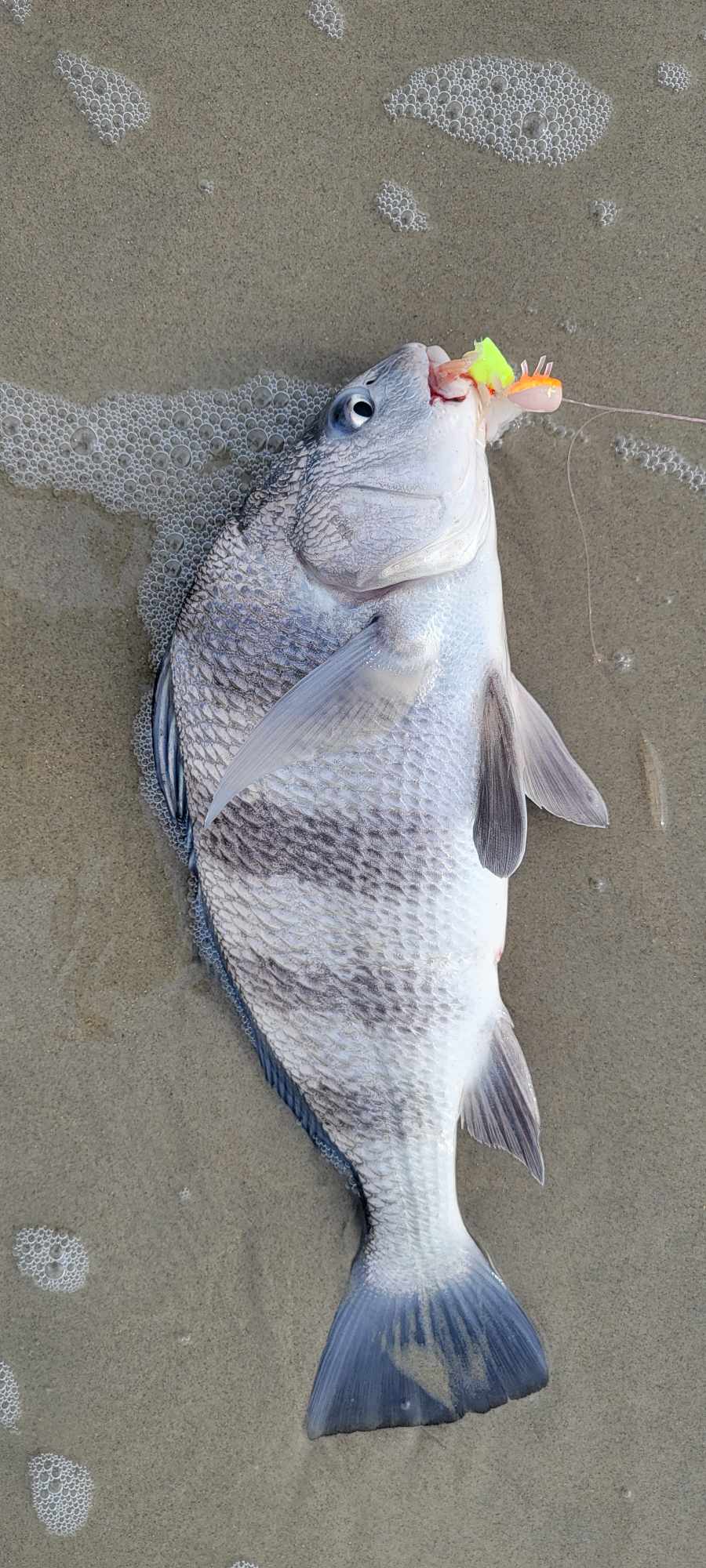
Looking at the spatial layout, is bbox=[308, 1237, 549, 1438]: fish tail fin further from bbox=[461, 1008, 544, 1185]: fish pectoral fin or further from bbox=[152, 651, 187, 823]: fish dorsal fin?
bbox=[152, 651, 187, 823]: fish dorsal fin

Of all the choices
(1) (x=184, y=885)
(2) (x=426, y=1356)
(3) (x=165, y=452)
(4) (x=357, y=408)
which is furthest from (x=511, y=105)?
(2) (x=426, y=1356)

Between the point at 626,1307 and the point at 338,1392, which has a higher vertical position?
the point at 626,1307

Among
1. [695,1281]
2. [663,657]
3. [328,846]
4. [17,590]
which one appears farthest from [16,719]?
[695,1281]

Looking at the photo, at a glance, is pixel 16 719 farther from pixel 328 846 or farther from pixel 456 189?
pixel 456 189

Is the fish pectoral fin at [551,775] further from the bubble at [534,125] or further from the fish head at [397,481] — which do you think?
the bubble at [534,125]

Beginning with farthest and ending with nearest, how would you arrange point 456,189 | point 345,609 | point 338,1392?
1. point 456,189
2. point 338,1392
3. point 345,609

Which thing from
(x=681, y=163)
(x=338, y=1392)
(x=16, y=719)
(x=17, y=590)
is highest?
(x=681, y=163)
